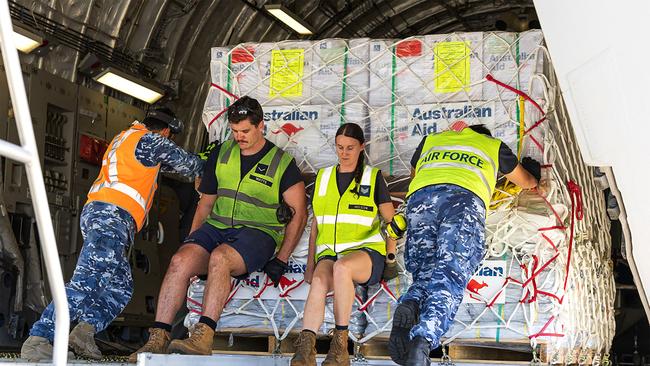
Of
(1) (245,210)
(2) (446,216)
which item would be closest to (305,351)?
(2) (446,216)

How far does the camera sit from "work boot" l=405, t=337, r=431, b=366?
5.19 meters

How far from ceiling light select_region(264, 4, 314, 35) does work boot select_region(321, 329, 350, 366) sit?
662cm

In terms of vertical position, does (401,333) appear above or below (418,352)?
above

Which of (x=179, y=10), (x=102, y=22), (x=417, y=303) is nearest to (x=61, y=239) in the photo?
(x=102, y=22)

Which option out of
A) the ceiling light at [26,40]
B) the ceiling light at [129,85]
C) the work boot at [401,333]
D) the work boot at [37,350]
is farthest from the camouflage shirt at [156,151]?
the ceiling light at [129,85]

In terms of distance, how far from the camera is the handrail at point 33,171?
2.55 m

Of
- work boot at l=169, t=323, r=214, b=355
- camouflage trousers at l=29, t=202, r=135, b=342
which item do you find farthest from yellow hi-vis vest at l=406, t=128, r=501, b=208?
camouflage trousers at l=29, t=202, r=135, b=342

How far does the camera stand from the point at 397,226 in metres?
6.08

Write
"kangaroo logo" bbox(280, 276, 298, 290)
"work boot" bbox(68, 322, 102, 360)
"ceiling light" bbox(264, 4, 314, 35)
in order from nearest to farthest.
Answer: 1. "work boot" bbox(68, 322, 102, 360)
2. "kangaroo logo" bbox(280, 276, 298, 290)
3. "ceiling light" bbox(264, 4, 314, 35)

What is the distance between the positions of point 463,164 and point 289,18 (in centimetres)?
664

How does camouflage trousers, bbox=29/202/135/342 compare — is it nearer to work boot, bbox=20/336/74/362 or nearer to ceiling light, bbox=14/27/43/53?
work boot, bbox=20/336/74/362

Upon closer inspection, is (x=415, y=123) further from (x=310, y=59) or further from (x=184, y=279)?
(x=184, y=279)

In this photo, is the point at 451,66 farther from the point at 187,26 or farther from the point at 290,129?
the point at 187,26

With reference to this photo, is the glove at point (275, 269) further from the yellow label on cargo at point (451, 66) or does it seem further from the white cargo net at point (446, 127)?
the yellow label on cargo at point (451, 66)
